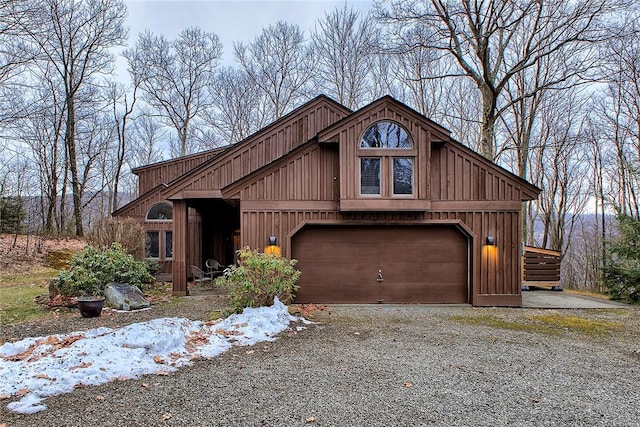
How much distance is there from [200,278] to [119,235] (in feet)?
10.2

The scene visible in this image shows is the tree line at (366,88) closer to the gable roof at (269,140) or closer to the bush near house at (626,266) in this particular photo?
the gable roof at (269,140)

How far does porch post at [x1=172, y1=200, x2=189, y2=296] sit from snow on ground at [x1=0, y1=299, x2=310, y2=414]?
4.27 metres

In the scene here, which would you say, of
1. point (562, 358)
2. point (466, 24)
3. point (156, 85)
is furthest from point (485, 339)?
point (156, 85)

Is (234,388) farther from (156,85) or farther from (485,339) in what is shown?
(156,85)

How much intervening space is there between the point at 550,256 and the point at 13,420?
15138mm

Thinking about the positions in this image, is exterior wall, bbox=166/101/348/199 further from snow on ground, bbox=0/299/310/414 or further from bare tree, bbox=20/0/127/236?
bare tree, bbox=20/0/127/236

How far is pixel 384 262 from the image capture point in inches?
407

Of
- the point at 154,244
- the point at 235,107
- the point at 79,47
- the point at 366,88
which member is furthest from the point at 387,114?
the point at 79,47

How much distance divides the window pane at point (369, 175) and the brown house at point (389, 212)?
0.08 ft

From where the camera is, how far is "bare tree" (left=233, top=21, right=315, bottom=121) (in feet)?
74.3

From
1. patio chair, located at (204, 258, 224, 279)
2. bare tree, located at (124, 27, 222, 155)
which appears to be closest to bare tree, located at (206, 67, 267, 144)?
bare tree, located at (124, 27, 222, 155)

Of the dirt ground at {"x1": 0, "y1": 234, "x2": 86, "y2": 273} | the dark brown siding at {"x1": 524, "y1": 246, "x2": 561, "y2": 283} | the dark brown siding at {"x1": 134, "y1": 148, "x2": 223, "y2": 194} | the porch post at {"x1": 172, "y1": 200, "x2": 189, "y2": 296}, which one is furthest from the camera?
the dark brown siding at {"x1": 134, "y1": 148, "x2": 223, "y2": 194}

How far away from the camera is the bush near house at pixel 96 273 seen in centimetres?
908

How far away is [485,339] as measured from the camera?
6.70m
